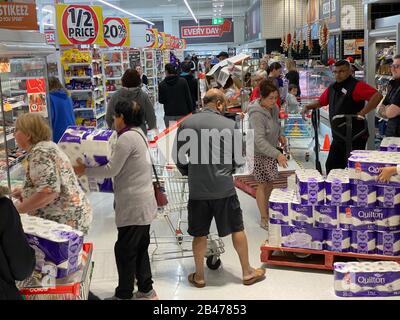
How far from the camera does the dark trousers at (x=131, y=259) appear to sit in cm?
385

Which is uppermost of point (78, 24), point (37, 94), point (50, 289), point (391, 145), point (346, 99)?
point (78, 24)

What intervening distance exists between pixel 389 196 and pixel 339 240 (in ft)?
1.82

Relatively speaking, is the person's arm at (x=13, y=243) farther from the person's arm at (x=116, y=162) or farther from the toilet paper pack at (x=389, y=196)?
the toilet paper pack at (x=389, y=196)

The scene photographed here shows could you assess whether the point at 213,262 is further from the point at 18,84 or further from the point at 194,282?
the point at 18,84

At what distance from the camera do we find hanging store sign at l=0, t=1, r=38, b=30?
484 cm

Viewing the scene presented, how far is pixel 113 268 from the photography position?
15.7 ft

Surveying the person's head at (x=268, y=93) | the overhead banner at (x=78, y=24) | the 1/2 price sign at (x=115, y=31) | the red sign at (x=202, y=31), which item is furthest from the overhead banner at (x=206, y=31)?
the person's head at (x=268, y=93)

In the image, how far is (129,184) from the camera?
149 inches

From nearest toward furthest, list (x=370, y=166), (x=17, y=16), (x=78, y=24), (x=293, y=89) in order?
(x=370, y=166) → (x=17, y=16) → (x=78, y=24) → (x=293, y=89)

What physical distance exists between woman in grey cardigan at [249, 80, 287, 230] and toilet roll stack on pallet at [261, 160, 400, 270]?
66 cm

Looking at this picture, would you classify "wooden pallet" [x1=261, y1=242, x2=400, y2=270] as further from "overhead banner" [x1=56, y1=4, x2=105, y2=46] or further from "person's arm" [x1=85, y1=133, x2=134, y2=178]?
"overhead banner" [x1=56, y1=4, x2=105, y2=46]

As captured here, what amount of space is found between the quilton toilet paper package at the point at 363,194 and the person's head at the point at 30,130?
244 centimetres

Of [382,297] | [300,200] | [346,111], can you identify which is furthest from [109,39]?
[382,297]

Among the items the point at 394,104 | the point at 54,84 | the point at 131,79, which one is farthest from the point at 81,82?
the point at 394,104
